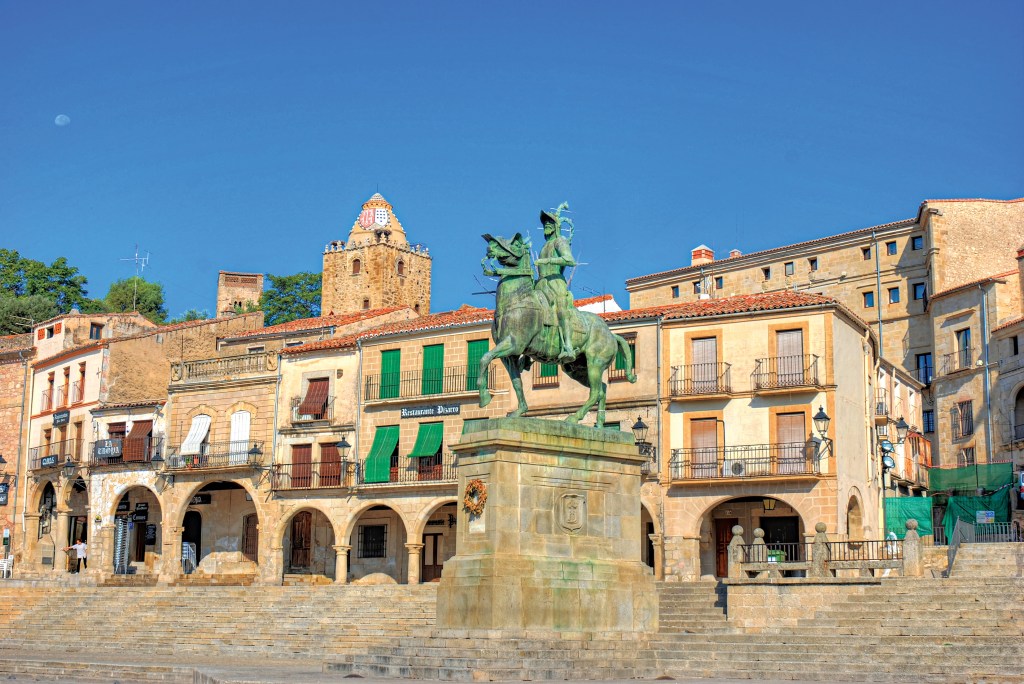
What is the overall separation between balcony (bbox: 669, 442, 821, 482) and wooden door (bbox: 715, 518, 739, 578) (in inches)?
102

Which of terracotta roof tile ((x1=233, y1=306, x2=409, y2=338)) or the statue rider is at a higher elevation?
terracotta roof tile ((x1=233, y1=306, x2=409, y2=338))

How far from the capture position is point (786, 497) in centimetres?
4003

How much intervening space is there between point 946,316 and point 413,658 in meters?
40.3

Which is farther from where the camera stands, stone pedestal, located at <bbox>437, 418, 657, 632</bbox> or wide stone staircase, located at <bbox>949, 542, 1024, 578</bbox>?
wide stone staircase, located at <bbox>949, 542, 1024, 578</bbox>

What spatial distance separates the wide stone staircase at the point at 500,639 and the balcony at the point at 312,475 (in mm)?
7803

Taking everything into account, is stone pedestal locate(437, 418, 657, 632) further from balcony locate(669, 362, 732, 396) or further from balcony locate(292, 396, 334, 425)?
balcony locate(292, 396, 334, 425)

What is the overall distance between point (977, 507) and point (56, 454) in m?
36.3

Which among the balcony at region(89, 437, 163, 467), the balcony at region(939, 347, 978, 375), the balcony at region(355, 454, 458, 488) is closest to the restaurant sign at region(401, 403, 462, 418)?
the balcony at region(355, 454, 458, 488)

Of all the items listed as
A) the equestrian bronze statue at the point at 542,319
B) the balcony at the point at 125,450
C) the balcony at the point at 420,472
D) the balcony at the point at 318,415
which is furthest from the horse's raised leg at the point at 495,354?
the balcony at the point at 125,450

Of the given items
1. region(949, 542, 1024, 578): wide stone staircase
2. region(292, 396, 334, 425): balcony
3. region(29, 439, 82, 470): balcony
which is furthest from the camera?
region(29, 439, 82, 470): balcony

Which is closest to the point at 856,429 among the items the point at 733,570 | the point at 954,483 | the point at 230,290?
the point at 954,483

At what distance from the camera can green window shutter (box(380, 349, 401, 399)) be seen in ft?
157

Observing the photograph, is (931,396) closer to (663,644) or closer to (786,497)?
(786,497)

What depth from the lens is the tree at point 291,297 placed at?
3354 inches
